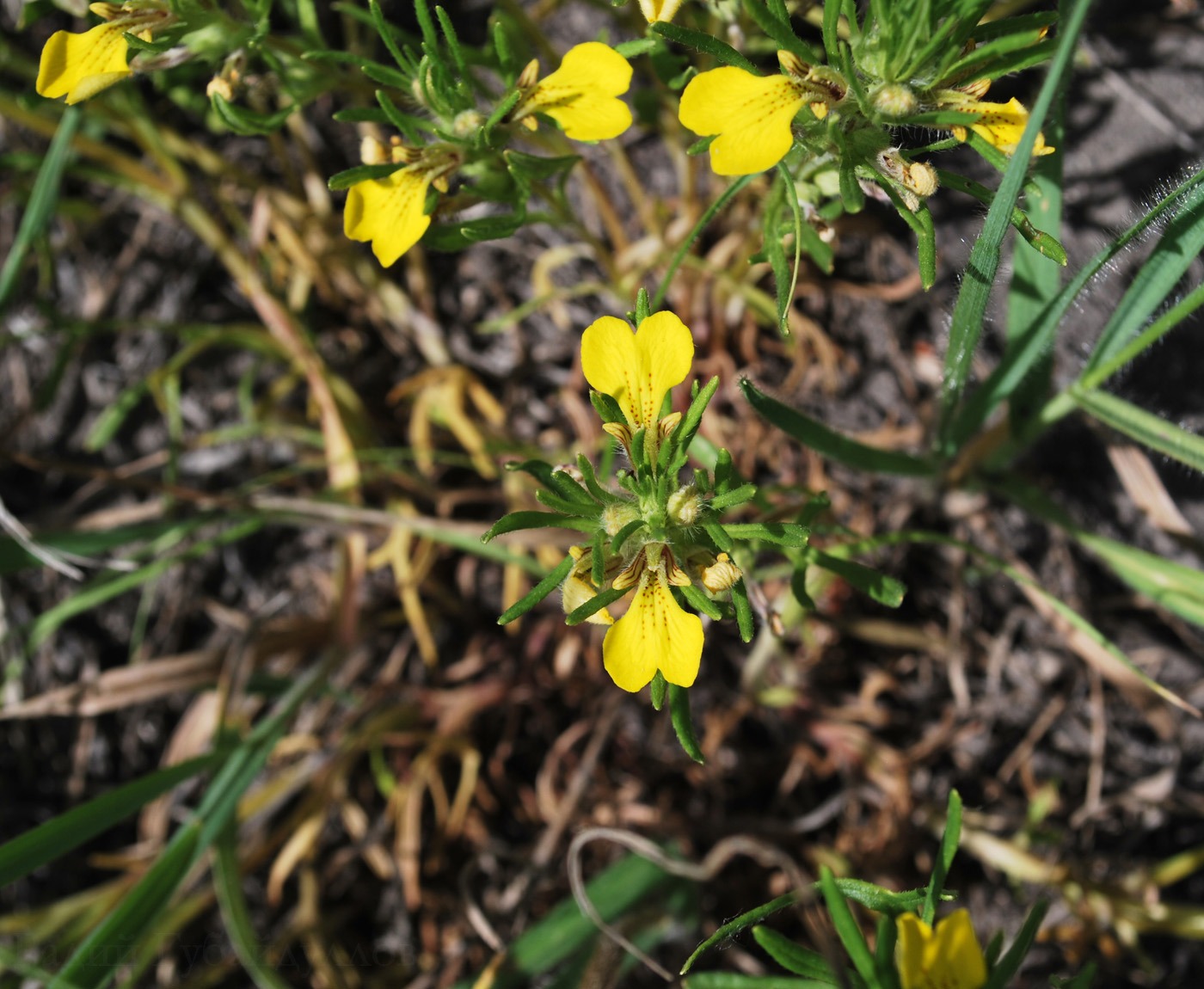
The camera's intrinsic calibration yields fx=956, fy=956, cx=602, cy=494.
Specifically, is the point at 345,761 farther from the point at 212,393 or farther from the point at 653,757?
the point at 212,393

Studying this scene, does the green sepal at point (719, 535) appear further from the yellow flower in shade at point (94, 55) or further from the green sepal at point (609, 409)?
the yellow flower in shade at point (94, 55)

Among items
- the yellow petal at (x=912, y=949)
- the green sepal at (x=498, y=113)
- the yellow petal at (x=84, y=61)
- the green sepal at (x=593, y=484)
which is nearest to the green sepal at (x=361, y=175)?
the green sepal at (x=498, y=113)

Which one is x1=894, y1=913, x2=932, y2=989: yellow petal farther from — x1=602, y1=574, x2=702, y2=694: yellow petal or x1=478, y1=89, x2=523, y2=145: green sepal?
x1=478, y1=89, x2=523, y2=145: green sepal

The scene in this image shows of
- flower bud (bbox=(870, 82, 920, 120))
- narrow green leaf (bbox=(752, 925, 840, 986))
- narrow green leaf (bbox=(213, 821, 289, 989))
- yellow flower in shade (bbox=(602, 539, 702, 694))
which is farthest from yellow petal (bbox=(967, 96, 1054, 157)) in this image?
narrow green leaf (bbox=(213, 821, 289, 989))

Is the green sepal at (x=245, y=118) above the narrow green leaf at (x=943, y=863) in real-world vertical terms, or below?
above

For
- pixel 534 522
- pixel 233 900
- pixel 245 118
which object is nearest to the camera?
pixel 534 522

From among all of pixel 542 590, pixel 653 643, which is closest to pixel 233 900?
pixel 542 590

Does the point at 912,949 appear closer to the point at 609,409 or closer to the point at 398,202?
the point at 609,409
